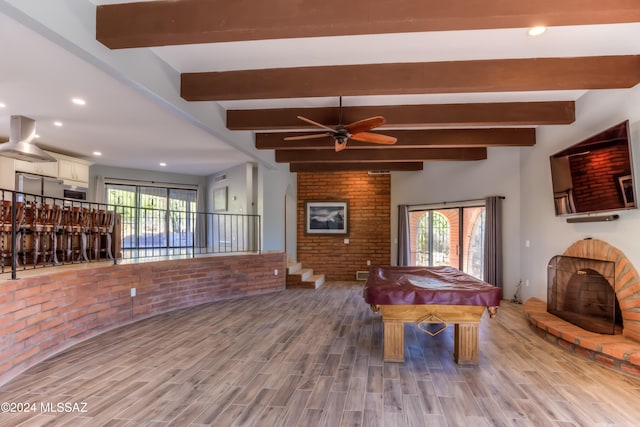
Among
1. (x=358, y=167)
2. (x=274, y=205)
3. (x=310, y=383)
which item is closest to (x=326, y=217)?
(x=358, y=167)

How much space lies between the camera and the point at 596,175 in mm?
3768

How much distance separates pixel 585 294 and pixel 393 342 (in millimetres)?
2659

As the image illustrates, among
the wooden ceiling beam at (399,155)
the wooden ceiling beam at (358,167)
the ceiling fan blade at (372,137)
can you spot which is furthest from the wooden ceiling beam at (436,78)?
the wooden ceiling beam at (358,167)

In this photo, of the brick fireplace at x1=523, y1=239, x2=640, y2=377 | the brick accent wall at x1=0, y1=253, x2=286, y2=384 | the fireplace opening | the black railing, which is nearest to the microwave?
the black railing

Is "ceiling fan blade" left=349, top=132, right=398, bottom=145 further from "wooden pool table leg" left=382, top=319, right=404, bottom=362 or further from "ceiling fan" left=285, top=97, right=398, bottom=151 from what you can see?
"wooden pool table leg" left=382, top=319, right=404, bottom=362

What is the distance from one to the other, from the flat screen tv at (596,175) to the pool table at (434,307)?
1700mm

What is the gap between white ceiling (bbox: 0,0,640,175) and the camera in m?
2.40

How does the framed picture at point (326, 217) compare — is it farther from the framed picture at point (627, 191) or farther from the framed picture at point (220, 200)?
the framed picture at point (627, 191)

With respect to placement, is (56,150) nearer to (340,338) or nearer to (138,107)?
(138,107)

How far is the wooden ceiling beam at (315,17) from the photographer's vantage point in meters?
2.13

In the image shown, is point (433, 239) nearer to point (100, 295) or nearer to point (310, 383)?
point (310, 383)

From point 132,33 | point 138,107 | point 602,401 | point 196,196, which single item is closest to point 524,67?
point 602,401

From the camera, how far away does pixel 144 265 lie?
482cm

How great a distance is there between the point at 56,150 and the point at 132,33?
17.0 ft
